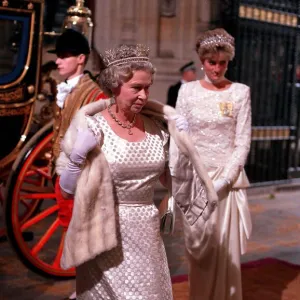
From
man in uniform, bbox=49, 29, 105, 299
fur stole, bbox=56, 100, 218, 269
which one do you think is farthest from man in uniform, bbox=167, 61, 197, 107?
fur stole, bbox=56, 100, 218, 269

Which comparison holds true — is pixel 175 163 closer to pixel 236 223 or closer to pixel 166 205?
pixel 166 205

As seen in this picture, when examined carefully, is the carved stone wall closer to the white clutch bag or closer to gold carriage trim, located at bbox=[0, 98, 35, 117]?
gold carriage trim, located at bbox=[0, 98, 35, 117]

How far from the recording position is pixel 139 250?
83.4 inches

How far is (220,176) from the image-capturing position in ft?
9.91

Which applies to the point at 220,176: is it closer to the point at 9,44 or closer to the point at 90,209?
the point at 90,209

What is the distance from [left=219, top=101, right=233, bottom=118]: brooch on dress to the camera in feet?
9.99

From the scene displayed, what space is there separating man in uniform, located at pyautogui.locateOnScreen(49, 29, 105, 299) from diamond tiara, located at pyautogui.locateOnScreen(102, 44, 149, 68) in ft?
3.23

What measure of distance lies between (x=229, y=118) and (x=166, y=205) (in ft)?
2.69

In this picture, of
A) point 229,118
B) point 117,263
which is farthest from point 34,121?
point 117,263

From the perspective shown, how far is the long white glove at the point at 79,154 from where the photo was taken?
6.60 ft

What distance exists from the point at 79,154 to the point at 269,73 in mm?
5715

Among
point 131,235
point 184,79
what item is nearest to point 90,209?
point 131,235

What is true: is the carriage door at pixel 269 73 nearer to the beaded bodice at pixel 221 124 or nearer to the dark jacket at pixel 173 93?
the dark jacket at pixel 173 93

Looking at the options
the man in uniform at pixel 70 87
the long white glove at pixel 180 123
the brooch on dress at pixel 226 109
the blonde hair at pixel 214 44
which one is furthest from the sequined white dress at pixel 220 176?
the long white glove at pixel 180 123
